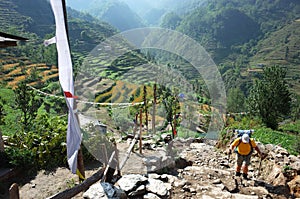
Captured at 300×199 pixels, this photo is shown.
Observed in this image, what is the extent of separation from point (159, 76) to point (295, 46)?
64660 mm

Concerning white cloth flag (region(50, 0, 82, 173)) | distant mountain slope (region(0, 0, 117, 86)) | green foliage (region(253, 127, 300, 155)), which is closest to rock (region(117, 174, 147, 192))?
white cloth flag (region(50, 0, 82, 173))

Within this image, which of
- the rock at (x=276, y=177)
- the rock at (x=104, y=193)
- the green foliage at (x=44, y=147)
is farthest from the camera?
the green foliage at (x=44, y=147)

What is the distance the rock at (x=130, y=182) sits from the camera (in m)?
3.27

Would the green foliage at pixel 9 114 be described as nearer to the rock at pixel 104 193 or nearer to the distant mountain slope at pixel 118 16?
the rock at pixel 104 193

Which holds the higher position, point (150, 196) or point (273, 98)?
point (273, 98)

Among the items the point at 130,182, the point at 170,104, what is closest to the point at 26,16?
the point at 170,104

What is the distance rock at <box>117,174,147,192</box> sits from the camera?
3268mm

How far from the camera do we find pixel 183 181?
3828 mm

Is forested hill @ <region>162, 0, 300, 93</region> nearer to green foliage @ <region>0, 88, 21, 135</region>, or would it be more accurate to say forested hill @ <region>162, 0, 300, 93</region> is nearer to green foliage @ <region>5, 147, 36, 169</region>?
green foliage @ <region>0, 88, 21, 135</region>

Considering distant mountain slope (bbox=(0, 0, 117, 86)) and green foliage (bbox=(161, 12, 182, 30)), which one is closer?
distant mountain slope (bbox=(0, 0, 117, 86))

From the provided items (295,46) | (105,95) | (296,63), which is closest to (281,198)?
(105,95)

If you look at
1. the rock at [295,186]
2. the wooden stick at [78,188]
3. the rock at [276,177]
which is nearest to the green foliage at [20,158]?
the wooden stick at [78,188]

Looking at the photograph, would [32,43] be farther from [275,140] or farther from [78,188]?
[78,188]

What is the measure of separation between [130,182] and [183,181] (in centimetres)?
97
